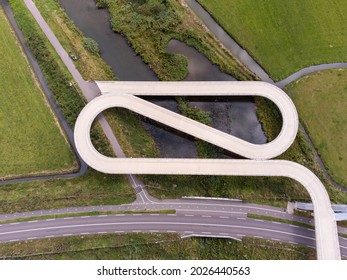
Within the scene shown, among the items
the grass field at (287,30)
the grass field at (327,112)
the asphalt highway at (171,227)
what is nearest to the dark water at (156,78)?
the grass field at (287,30)

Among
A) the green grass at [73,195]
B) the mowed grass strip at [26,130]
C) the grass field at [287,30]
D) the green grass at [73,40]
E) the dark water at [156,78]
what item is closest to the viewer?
the green grass at [73,195]

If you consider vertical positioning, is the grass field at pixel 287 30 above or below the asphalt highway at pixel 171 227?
above

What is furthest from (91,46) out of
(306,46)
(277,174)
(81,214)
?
(277,174)

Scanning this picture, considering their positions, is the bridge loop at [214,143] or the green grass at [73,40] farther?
the green grass at [73,40]

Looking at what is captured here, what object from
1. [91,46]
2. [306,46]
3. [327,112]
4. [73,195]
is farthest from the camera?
[91,46]

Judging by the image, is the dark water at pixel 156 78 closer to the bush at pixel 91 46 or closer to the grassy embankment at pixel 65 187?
the bush at pixel 91 46

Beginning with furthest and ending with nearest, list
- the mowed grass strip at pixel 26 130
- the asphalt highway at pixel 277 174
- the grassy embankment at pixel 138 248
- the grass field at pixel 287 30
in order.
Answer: the grass field at pixel 287 30, the mowed grass strip at pixel 26 130, the grassy embankment at pixel 138 248, the asphalt highway at pixel 277 174

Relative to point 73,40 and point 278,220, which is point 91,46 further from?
point 278,220
